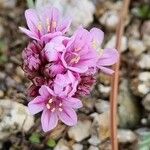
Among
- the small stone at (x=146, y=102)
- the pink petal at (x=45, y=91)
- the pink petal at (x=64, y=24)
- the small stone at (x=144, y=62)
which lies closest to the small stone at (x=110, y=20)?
the small stone at (x=144, y=62)

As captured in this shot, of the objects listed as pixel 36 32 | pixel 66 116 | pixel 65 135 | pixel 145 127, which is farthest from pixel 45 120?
pixel 145 127

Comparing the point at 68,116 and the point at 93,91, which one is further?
the point at 93,91

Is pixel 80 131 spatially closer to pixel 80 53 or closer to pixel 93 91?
pixel 93 91

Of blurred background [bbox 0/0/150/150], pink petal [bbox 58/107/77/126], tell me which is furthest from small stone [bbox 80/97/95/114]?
pink petal [bbox 58/107/77/126]

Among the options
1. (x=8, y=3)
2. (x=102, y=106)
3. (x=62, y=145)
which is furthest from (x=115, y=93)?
(x=8, y=3)

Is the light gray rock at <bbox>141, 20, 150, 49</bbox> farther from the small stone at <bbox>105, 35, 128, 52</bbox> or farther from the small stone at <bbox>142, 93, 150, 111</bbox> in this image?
the small stone at <bbox>142, 93, 150, 111</bbox>
